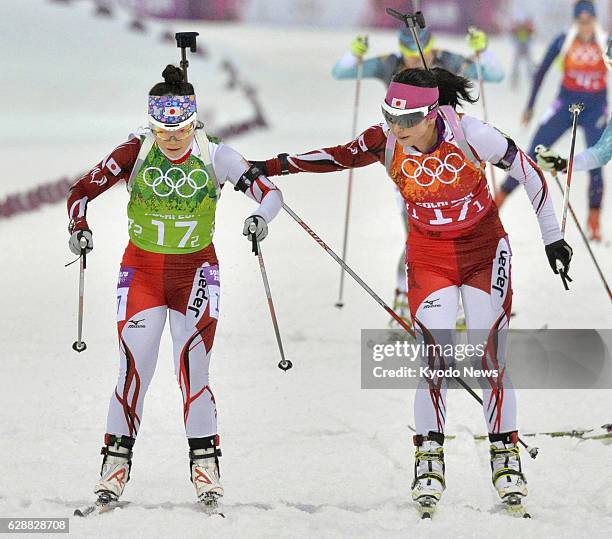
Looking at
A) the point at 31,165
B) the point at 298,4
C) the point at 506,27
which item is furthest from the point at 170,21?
the point at 31,165

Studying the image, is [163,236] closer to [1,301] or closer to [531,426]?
[531,426]

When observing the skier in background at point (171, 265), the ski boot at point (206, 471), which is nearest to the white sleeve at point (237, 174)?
the skier in background at point (171, 265)

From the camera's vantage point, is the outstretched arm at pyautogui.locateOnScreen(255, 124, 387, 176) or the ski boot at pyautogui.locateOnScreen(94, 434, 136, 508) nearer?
the ski boot at pyautogui.locateOnScreen(94, 434, 136, 508)

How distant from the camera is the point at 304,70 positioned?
2214cm

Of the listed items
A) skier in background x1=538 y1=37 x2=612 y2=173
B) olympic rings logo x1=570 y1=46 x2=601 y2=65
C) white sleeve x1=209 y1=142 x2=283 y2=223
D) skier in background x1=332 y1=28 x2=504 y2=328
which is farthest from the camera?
olympic rings logo x1=570 y1=46 x2=601 y2=65

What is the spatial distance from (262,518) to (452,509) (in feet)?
2.70

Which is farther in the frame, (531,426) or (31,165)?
(31,165)

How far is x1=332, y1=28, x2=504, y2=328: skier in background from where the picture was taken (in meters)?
7.43

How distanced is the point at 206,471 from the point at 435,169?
1.65m

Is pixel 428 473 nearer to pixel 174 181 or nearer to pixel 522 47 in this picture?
pixel 174 181

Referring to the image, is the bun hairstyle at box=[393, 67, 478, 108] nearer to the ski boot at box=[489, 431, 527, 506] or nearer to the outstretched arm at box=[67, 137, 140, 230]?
the outstretched arm at box=[67, 137, 140, 230]

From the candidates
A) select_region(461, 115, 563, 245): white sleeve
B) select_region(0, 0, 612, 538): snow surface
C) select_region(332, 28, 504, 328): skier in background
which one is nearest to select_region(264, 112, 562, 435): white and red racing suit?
select_region(461, 115, 563, 245): white sleeve

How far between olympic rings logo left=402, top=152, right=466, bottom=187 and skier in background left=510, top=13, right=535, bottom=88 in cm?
1665

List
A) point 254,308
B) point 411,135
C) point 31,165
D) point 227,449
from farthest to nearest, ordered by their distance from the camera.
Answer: point 31,165 < point 254,308 < point 227,449 < point 411,135
